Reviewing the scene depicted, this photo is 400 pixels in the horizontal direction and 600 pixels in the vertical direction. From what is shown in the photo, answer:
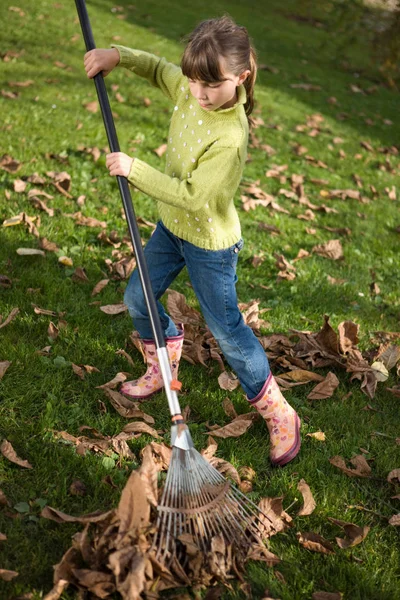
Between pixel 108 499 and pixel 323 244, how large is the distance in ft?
12.0

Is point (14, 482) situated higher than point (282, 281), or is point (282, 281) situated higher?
point (14, 482)

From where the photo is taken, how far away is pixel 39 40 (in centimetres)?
968

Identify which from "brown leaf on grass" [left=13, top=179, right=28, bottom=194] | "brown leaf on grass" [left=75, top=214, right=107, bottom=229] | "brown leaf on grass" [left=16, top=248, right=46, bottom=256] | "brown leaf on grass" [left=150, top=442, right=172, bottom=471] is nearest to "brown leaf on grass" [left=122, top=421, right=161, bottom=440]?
"brown leaf on grass" [left=150, top=442, right=172, bottom=471]

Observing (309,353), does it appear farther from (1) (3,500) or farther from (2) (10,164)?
(2) (10,164)

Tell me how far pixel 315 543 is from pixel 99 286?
2.21 meters

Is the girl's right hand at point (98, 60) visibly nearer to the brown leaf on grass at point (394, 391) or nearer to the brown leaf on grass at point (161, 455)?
the brown leaf on grass at point (161, 455)

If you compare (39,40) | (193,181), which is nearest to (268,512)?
(193,181)

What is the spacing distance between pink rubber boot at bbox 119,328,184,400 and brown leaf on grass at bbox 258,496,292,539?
35.3 inches

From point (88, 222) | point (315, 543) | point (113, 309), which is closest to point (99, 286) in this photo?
point (113, 309)

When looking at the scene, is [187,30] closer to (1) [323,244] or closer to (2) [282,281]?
(1) [323,244]

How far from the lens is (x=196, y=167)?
9.12 feet

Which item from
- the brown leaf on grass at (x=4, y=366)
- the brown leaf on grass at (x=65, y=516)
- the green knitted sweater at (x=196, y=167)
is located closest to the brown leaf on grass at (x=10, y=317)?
the brown leaf on grass at (x=4, y=366)

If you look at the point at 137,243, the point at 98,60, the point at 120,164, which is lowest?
the point at 137,243

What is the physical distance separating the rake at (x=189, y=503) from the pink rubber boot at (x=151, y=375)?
2.20 ft
